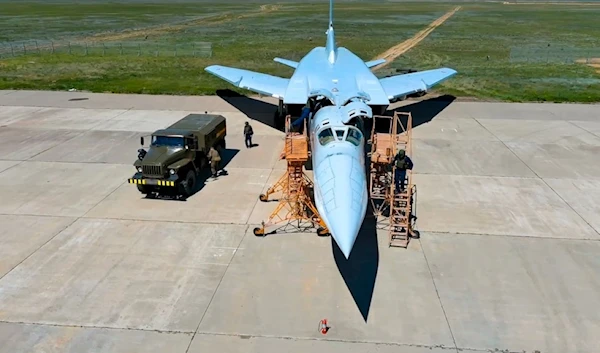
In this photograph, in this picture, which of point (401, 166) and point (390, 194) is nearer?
point (401, 166)

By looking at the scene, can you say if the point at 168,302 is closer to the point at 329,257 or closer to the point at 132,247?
the point at 132,247

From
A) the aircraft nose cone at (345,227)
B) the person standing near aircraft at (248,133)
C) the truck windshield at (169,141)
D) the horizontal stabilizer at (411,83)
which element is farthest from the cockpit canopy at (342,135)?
the horizontal stabilizer at (411,83)

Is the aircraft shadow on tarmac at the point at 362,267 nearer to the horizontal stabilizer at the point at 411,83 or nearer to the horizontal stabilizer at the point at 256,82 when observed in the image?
the horizontal stabilizer at the point at 411,83

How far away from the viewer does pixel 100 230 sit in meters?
14.3

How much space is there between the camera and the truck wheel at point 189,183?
1648 centimetres

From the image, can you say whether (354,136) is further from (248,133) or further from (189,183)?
(248,133)

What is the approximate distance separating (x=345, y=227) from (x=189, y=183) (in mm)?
8200

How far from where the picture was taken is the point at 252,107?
29.9m

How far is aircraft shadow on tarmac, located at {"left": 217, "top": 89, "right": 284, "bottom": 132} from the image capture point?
89.5ft

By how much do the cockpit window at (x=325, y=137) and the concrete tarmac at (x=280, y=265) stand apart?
292cm

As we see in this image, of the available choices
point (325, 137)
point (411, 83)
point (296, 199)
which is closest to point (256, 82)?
point (411, 83)

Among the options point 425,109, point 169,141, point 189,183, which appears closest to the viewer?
point 189,183

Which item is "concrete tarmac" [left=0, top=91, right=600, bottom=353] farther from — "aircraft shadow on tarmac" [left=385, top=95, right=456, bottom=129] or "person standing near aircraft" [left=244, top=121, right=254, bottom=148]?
"aircraft shadow on tarmac" [left=385, top=95, right=456, bottom=129]

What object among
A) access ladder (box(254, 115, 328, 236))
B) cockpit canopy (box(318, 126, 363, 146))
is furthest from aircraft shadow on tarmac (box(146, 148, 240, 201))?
cockpit canopy (box(318, 126, 363, 146))
